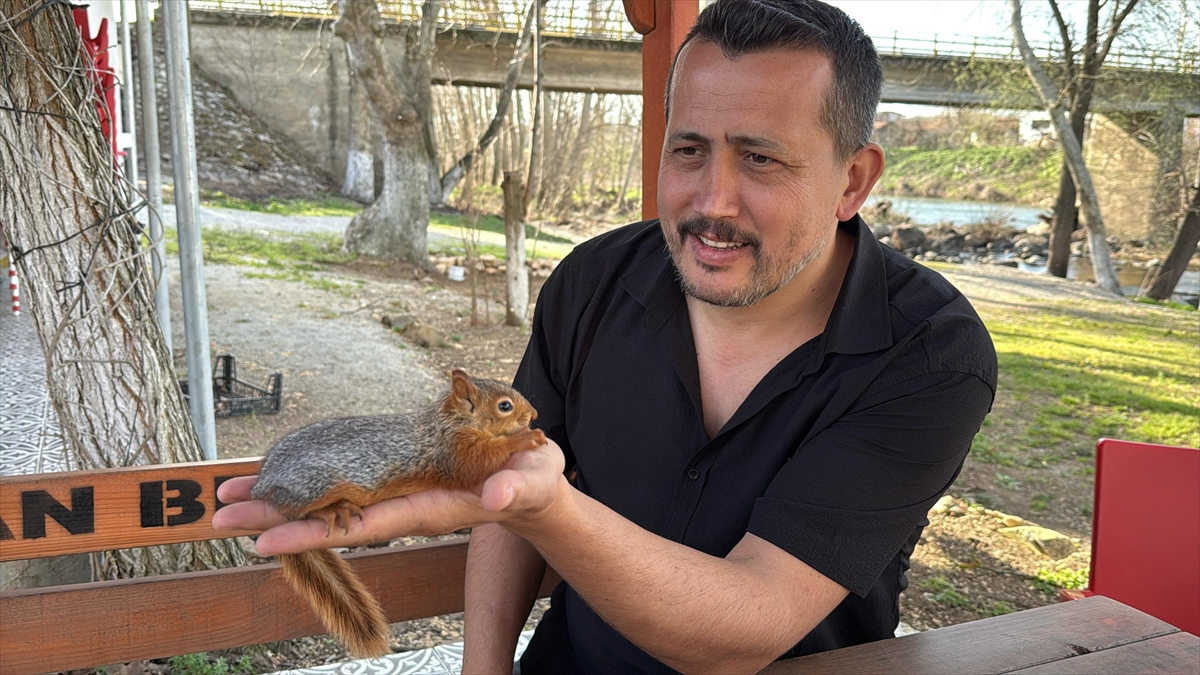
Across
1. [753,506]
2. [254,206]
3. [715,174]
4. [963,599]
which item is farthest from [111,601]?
[254,206]

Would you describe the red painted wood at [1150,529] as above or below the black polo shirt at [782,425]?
below

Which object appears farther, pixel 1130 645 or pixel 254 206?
pixel 254 206

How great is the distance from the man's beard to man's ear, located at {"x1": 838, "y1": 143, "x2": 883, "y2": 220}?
0.11 meters

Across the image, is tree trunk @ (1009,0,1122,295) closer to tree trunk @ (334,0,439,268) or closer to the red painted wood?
tree trunk @ (334,0,439,268)

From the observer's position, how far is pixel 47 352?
9.37 feet

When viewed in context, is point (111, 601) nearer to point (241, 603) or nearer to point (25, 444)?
point (241, 603)

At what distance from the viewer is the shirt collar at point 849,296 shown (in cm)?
153

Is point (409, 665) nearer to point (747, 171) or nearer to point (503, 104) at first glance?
point (747, 171)

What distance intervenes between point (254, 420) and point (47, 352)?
3326 millimetres

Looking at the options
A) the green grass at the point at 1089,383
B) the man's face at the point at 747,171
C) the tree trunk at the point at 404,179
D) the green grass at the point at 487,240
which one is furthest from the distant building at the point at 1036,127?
the man's face at the point at 747,171

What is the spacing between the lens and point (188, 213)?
3479mm

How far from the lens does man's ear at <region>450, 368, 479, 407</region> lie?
1.24 metres

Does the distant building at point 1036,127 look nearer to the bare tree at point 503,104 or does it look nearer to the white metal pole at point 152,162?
the bare tree at point 503,104

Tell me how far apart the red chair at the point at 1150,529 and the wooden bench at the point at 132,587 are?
155cm
